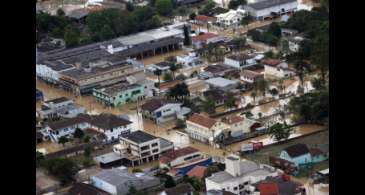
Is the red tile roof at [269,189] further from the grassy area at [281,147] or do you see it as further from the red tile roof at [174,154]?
the red tile roof at [174,154]

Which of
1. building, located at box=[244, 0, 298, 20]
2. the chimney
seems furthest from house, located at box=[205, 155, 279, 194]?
building, located at box=[244, 0, 298, 20]

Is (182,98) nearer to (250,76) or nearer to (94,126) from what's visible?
(250,76)

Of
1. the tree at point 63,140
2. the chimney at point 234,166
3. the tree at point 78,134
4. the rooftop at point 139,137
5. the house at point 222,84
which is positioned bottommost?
the tree at point 63,140

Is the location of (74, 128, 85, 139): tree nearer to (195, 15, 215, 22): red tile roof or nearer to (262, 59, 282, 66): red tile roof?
(262, 59, 282, 66): red tile roof

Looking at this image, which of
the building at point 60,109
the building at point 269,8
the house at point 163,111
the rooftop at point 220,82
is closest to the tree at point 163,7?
the building at point 269,8

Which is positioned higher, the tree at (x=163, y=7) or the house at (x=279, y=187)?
the tree at (x=163, y=7)
